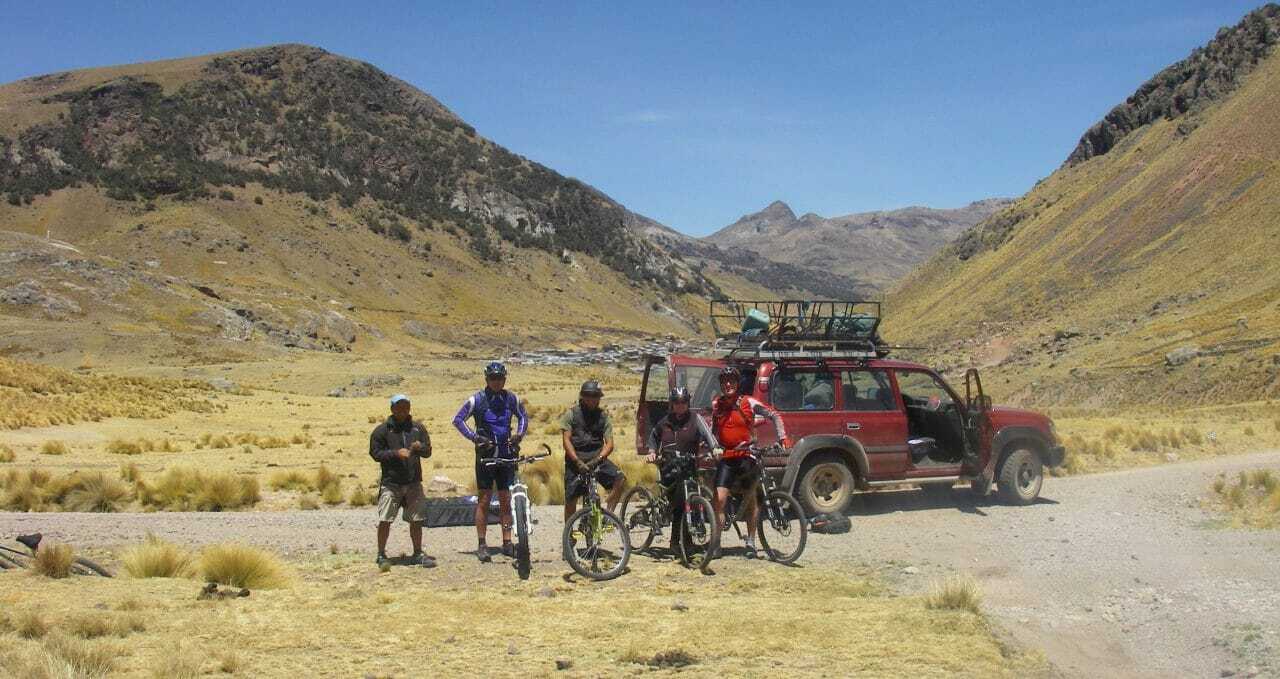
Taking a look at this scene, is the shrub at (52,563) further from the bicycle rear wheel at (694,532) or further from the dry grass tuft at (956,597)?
the dry grass tuft at (956,597)

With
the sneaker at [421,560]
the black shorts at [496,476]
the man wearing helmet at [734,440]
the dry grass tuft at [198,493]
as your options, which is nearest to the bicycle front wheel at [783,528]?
the man wearing helmet at [734,440]

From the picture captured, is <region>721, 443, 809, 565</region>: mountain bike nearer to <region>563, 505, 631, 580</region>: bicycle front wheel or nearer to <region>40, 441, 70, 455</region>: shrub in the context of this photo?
<region>563, 505, 631, 580</region>: bicycle front wheel

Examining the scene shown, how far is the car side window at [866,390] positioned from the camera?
12039 mm

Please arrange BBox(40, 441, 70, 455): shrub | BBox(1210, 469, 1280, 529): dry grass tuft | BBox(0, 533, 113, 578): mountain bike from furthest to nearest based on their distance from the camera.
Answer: BBox(40, 441, 70, 455): shrub → BBox(1210, 469, 1280, 529): dry grass tuft → BBox(0, 533, 113, 578): mountain bike

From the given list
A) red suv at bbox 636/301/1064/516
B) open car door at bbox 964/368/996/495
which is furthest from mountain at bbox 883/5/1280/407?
open car door at bbox 964/368/996/495

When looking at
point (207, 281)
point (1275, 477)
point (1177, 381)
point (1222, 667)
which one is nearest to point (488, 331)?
point (207, 281)

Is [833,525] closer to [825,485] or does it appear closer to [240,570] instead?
[825,485]

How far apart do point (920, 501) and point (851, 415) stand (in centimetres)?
226

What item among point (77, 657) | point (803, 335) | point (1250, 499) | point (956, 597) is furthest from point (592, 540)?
point (1250, 499)

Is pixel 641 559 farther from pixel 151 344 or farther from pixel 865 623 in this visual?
pixel 151 344

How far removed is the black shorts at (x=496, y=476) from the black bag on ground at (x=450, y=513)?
7.99 feet

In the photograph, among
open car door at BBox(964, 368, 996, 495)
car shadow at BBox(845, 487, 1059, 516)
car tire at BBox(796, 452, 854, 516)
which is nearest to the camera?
car tire at BBox(796, 452, 854, 516)

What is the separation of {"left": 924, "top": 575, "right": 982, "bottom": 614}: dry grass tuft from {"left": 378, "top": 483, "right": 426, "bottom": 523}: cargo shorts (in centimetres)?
490

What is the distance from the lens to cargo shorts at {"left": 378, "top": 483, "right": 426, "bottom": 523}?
31.5 feet
